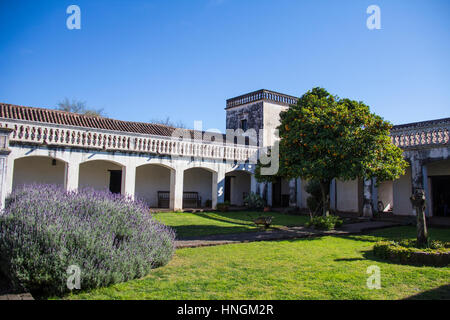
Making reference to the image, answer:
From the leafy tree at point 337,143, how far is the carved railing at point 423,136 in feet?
11.5

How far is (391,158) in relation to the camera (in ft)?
33.0

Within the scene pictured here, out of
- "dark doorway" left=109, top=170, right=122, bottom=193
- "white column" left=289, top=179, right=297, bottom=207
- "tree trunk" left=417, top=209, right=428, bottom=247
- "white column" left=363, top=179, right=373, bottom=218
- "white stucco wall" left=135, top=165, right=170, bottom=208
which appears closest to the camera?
"tree trunk" left=417, top=209, right=428, bottom=247

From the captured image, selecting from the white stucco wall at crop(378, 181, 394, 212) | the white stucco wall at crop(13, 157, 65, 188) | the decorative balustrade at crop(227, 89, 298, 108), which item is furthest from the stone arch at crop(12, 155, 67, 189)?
the white stucco wall at crop(378, 181, 394, 212)

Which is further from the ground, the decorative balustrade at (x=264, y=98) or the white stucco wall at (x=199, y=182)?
the decorative balustrade at (x=264, y=98)

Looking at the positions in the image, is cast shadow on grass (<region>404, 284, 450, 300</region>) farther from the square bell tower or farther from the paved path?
the square bell tower

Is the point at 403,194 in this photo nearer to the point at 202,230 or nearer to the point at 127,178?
the point at 202,230

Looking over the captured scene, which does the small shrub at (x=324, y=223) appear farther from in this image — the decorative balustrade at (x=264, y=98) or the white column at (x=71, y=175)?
the decorative balustrade at (x=264, y=98)

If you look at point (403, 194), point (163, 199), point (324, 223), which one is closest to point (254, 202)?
point (163, 199)

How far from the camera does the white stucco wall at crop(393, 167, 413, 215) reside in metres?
15.9

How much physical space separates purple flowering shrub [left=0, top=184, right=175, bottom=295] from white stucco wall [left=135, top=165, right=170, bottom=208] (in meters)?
11.7

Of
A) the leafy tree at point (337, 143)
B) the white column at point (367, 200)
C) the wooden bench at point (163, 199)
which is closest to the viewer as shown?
the leafy tree at point (337, 143)

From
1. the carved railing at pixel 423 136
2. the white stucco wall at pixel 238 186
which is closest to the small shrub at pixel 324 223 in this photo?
the carved railing at pixel 423 136

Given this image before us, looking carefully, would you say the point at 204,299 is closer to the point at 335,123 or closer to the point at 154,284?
the point at 154,284

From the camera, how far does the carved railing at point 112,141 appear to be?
41.8ft
